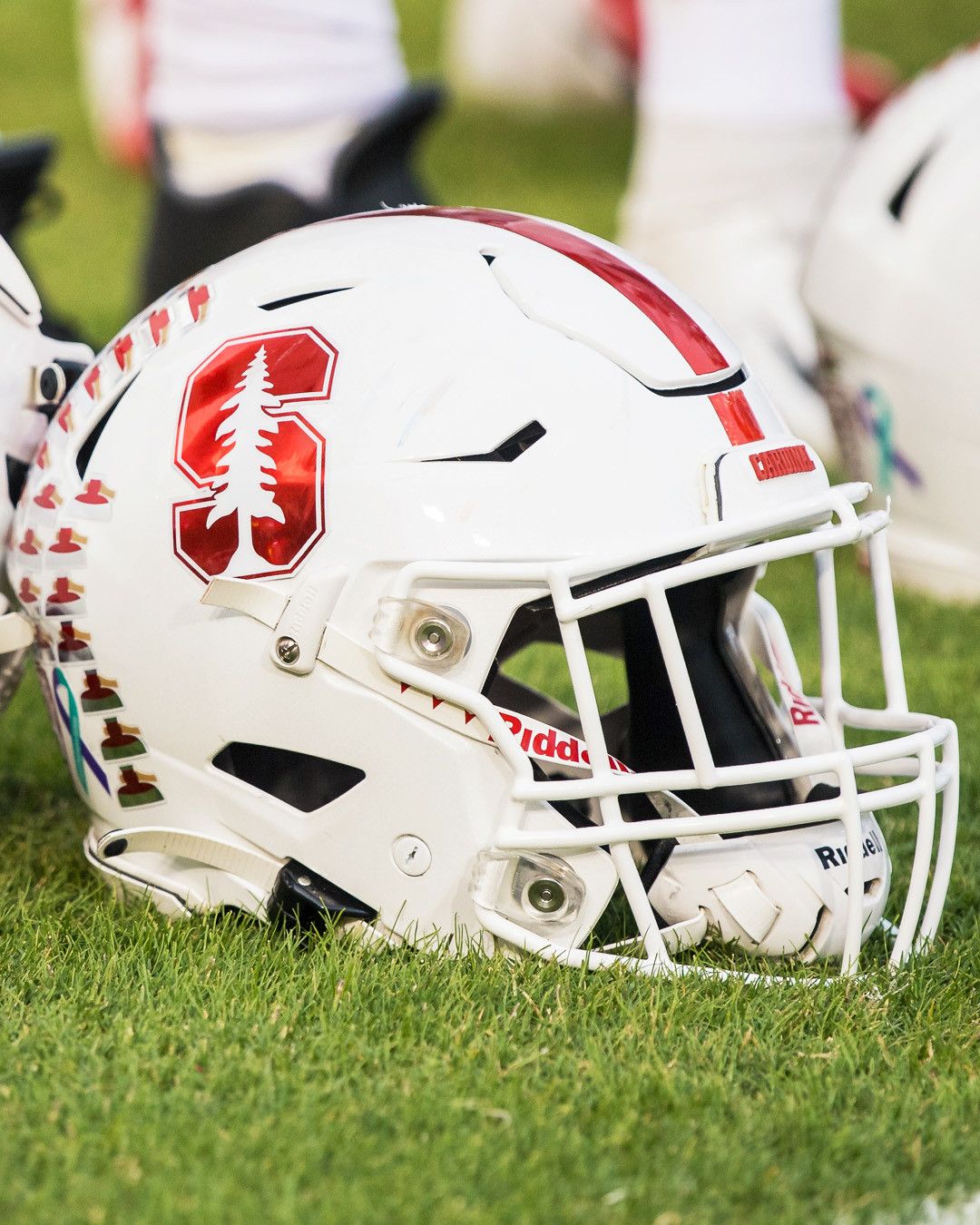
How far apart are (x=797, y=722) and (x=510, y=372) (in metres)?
0.58

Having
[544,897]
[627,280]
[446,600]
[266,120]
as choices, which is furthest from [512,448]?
[266,120]

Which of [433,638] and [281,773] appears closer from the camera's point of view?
[433,638]

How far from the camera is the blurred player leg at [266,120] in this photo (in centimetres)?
357

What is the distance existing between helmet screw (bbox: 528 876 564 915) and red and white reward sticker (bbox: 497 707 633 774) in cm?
14

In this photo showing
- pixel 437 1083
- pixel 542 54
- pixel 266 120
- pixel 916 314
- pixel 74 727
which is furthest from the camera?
pixel 542 54

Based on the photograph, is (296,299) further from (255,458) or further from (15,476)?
(15,476)

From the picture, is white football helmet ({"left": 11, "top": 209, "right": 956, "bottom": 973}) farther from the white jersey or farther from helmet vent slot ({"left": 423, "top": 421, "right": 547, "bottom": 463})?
the white jersey

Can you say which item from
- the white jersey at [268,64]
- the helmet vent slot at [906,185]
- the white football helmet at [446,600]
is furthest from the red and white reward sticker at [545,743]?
the white jersey at [268,64]

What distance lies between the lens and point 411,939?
1.83 m

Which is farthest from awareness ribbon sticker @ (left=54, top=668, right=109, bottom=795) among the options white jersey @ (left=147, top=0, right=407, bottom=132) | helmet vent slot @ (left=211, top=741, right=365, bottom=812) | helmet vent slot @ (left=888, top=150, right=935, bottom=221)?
white jersey @ (left=147, top=0, right=407, bottom=132)

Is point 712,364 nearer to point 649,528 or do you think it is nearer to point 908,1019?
point 649,528

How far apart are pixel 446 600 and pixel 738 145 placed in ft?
9.39

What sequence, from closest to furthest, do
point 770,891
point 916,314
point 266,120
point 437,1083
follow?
point 437,1083 → point 770,891 → point 916,314 → point 266,120

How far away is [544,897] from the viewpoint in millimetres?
1798
